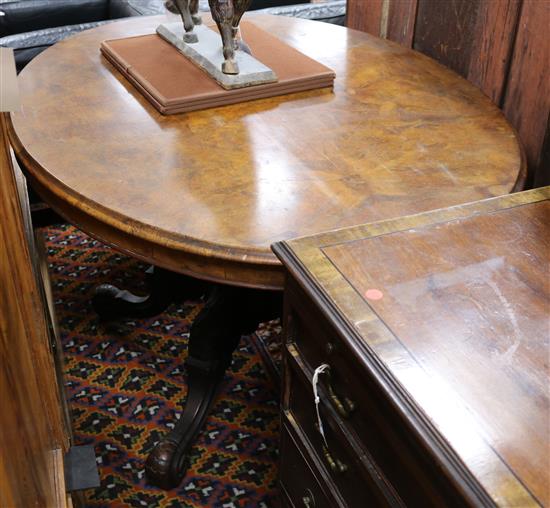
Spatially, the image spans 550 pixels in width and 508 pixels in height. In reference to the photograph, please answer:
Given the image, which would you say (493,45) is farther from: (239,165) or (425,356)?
(425,356)

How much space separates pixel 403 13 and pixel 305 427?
1.29 meters

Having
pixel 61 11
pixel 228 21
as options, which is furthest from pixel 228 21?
pixel 61 11

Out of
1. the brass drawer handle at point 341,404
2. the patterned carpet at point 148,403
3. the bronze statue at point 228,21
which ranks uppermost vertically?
the bronze statue at point 228,21

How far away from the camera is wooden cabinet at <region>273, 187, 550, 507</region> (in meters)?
A: 0.73

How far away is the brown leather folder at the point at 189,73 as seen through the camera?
5.06 feet

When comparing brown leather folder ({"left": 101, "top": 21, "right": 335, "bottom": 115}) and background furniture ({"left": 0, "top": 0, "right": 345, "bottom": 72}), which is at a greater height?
brown leather folder ({"left": 101, "top": 21, "right": 335, "bottom": 115})

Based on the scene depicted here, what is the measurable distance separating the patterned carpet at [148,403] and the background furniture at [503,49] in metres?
0.92

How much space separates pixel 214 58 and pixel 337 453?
0.97 metres

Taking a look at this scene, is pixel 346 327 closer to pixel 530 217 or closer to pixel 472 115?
pixel 530 217

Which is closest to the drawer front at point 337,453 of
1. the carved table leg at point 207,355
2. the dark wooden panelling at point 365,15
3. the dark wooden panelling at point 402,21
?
the carved table leg at point 207,355

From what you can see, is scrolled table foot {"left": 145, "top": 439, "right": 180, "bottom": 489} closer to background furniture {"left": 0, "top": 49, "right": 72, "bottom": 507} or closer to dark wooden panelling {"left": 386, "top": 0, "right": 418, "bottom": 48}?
background furniture {"left": 0, "top": 49, "right": 72, "bottom": 507}

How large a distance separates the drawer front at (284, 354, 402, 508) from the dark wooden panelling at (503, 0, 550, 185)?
0.67 meters

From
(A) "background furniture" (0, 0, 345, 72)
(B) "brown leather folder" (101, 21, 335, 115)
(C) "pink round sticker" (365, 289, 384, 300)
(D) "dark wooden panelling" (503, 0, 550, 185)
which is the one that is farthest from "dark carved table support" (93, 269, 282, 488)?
(A) "background furniture" (0, 0, 345, 72)

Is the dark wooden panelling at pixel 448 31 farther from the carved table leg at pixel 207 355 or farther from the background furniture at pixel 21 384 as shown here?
the background furniture at pixel 21 384
